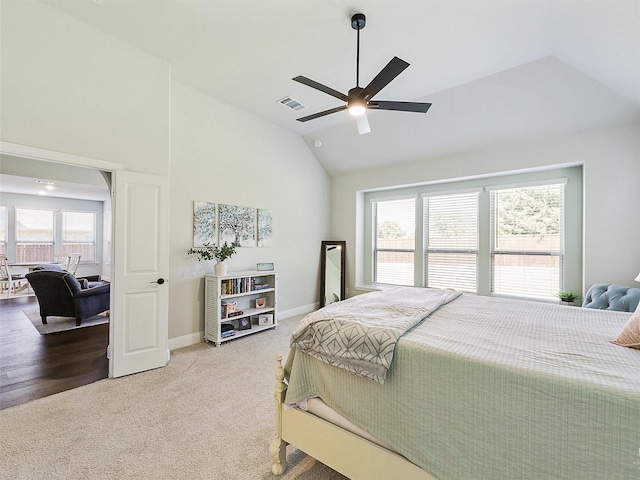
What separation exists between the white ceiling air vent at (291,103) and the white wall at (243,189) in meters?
0.70

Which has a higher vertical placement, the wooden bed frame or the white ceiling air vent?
the white ceiling air vent

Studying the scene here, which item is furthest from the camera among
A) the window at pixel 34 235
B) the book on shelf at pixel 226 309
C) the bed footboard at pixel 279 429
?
the window at pixel 34 235

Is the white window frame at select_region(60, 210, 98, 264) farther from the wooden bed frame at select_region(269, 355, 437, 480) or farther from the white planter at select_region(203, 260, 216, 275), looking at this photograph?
the wooden bed frame at select_region(269, 355, 437, 480)

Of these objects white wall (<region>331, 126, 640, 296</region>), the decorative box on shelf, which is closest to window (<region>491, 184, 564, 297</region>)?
white wall (<region>331, 126, 640, 296</region>)

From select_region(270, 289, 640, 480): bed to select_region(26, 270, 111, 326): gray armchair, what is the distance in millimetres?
4509

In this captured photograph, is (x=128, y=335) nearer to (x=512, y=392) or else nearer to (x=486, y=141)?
(x=512, y=392)

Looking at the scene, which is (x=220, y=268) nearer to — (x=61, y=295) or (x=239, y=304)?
(x=239, y=304)

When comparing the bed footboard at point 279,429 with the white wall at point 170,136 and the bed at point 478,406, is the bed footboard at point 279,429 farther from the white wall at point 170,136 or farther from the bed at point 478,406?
the white wall at point 170,136

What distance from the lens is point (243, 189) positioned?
462 centimetres

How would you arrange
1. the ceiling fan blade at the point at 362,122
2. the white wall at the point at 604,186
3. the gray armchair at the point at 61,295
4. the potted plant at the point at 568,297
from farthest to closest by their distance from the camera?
the gray armchair at the point at 61,295 < the potted plant at the point at 568,297 < the white wall at the point at 604,186 < the ceiling fan blade at the point at 362,122

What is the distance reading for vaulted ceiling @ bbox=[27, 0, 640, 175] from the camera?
2.45 m

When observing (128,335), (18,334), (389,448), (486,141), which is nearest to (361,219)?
(486,141)

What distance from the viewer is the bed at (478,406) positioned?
1.07m

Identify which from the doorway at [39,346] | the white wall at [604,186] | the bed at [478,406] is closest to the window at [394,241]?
the white wall at [604,186]
